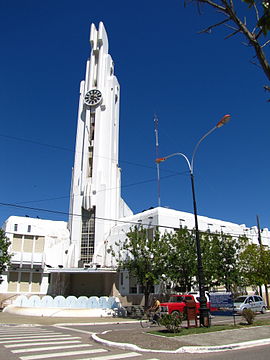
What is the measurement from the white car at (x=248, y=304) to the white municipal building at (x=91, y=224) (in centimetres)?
1178

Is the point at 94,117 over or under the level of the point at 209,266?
over

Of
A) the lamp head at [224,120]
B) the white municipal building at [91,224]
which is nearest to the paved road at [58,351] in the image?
the lamp head at [224,120]

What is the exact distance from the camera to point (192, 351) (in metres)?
10.3

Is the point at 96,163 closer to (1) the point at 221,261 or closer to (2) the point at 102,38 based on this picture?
(2) the point at 102,38

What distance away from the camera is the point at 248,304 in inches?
1035

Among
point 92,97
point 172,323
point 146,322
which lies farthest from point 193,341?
point 92,97

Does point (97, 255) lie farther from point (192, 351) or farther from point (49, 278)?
point (192, 351)

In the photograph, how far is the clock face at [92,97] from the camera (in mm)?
49250

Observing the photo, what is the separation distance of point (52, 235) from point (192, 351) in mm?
35310

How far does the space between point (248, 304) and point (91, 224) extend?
79.8ft

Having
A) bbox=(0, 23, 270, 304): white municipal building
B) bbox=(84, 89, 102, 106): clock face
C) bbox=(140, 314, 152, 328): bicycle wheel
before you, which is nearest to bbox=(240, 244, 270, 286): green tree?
bbox=(0, 23, 270, 304): white municipal building

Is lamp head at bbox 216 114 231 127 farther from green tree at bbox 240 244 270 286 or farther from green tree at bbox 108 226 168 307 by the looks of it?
green tree at bbox 240 244 270 286

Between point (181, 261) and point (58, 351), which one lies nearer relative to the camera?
point (58, 351)

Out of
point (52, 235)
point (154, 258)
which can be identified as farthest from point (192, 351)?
point (52, 235)
